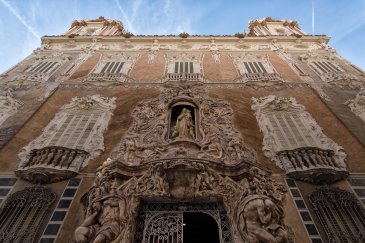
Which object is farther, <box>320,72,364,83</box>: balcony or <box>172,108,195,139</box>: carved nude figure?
<box>320,72,364,83</box>: balcony

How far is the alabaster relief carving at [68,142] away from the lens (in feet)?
32.6

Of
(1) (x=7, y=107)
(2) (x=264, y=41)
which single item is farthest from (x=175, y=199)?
(2) (x=264, y=41)

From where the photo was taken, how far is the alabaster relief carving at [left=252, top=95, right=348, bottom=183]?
389 inches

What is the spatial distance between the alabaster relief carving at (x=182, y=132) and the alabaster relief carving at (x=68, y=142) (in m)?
1.22

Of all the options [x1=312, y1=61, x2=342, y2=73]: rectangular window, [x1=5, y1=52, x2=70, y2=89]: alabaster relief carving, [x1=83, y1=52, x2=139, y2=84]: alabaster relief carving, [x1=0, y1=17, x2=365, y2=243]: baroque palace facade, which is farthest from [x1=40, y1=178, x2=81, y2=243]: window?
[x1=312, y1=61, x2=342, y2=73]: rectangular window

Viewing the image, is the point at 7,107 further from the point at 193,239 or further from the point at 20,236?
the point at 193,239

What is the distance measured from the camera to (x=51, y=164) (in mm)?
10242

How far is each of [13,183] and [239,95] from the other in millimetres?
9698

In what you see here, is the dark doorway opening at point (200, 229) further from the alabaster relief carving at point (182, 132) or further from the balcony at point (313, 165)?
the balcony at point (313, 165)

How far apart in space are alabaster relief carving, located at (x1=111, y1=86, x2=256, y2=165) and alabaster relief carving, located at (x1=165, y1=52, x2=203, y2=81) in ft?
6.38

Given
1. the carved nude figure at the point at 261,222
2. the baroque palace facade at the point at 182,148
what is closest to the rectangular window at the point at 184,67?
the baroque palace facade at the point at 182,148

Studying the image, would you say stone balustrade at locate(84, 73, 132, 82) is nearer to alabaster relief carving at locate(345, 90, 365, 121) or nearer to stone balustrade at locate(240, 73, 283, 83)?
stone balustrade at locate(240, 73, 283, 83)

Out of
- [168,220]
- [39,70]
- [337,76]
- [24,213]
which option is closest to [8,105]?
[39,70]

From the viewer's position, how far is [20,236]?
820 centimetres
